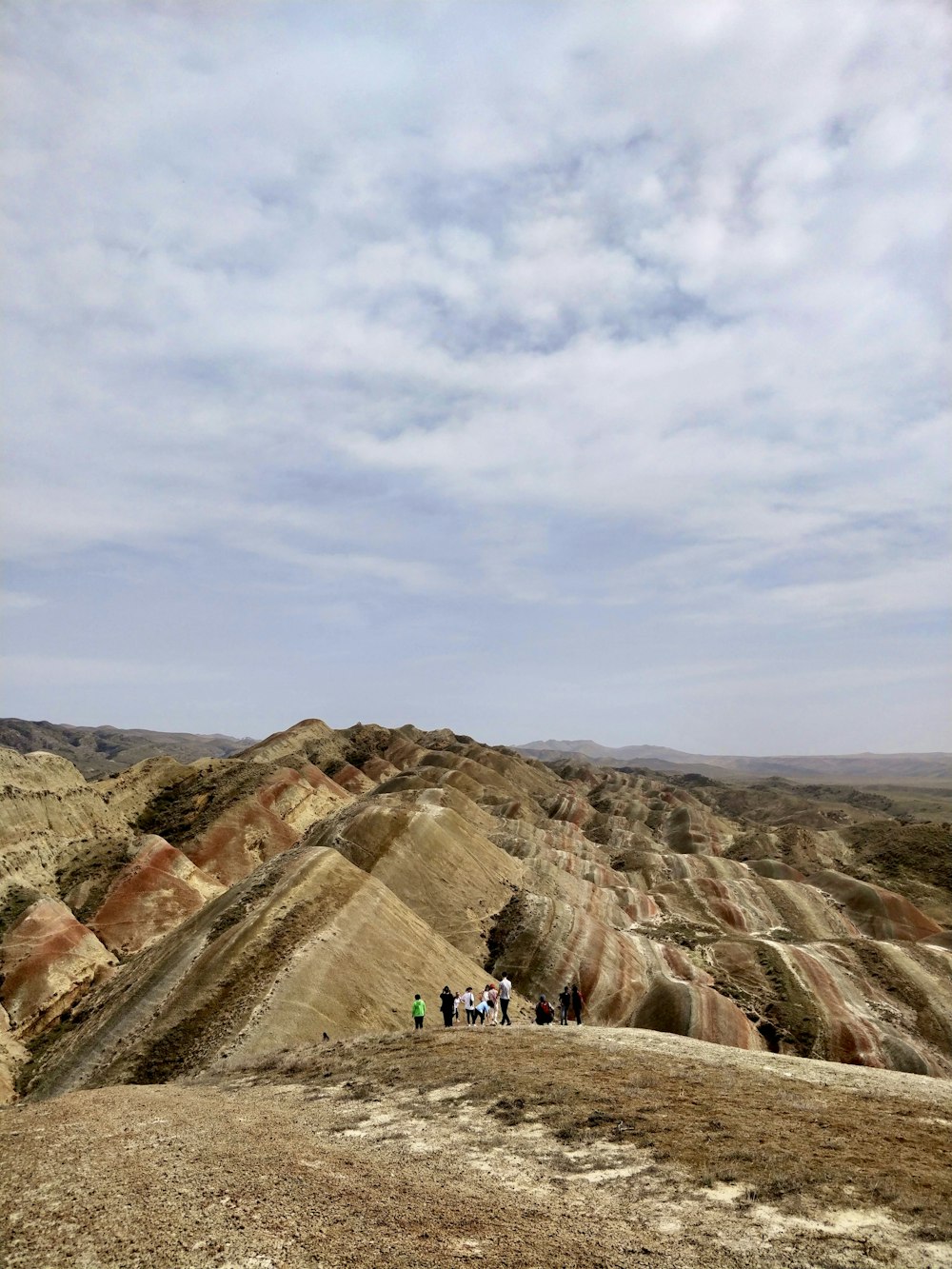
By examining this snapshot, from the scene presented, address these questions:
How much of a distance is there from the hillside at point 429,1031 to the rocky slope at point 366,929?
205mm

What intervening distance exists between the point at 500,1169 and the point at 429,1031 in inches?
453

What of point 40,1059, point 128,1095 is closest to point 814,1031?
point 128,1095

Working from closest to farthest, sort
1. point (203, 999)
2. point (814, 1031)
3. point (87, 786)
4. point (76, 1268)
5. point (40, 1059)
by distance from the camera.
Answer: point (76, 1268) < point (203, 999) < point (40, 1059) < point (814, 1031) < point (87, 786)

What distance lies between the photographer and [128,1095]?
1947cm

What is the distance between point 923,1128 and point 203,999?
24.9 metres

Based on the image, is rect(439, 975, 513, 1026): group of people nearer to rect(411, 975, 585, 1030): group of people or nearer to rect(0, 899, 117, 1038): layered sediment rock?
rect(411, 975, 585, 1030): group of people

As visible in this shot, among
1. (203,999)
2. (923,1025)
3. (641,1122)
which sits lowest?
A: (923,1025)

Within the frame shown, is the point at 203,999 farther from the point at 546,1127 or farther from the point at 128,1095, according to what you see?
the point at 546,1127

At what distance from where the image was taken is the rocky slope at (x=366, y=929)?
30703 mm

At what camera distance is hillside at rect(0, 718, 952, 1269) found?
436 inches

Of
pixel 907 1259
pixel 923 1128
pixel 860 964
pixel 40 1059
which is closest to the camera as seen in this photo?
pixel 907 1259

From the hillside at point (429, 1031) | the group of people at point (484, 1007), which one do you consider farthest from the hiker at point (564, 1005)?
the hillside at point (429, 1031)

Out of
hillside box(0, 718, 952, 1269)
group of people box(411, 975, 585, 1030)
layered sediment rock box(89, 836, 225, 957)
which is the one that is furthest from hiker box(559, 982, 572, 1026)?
layered sediment rock box(89, 836, 225, 957)

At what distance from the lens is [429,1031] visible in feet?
78.8
